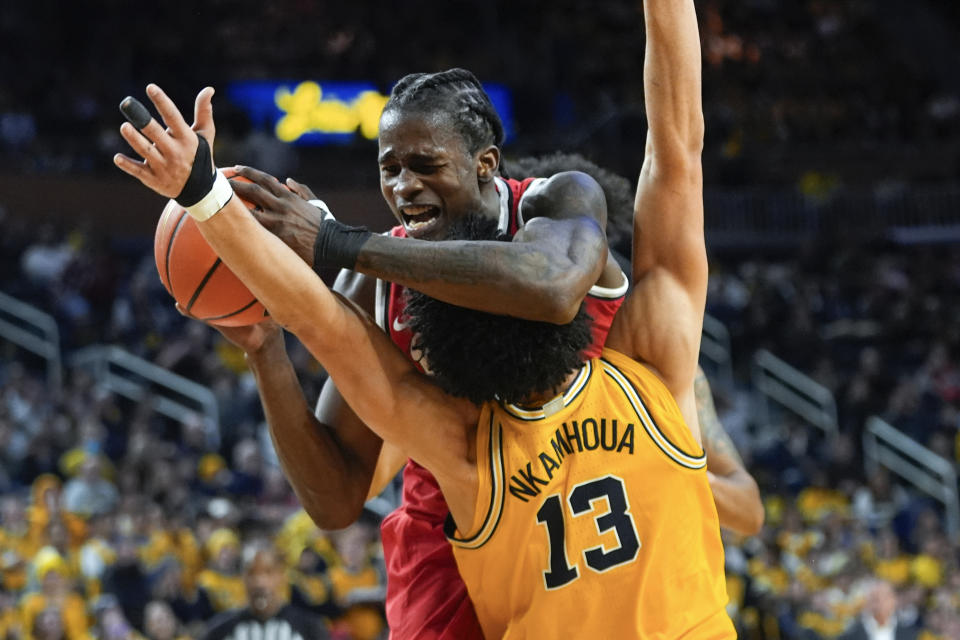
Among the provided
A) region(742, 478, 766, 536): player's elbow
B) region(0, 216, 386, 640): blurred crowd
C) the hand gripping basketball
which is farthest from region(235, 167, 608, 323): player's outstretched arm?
region(0, 216, 386, 640): blurred crowd

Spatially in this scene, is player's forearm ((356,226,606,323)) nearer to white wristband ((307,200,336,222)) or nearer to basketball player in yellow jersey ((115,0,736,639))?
basketball player in yellow jersey ((115,0,736,639))

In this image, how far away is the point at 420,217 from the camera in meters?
3.02

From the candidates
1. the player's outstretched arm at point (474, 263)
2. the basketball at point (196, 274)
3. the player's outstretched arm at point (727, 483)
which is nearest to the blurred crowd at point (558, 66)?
the player's outstretched arm at point (727, 483)

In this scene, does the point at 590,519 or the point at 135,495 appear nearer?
the point at 590,519

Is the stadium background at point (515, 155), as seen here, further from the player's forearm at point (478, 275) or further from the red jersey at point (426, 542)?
the player's forearm at point (478, 275)

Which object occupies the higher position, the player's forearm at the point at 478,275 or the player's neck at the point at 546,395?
the player's forearm at the point at 478,275

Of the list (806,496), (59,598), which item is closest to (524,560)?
(59,598)

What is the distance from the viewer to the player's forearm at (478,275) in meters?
2.62

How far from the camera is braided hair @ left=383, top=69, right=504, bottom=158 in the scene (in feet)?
9.86

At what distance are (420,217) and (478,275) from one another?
1.46 feet

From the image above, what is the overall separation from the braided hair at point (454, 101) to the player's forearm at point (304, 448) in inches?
26.7

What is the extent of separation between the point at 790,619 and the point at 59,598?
14.7 ft

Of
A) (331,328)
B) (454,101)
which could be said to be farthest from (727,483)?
(331,328)

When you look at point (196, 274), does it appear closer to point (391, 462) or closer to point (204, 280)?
point (204, 280)
